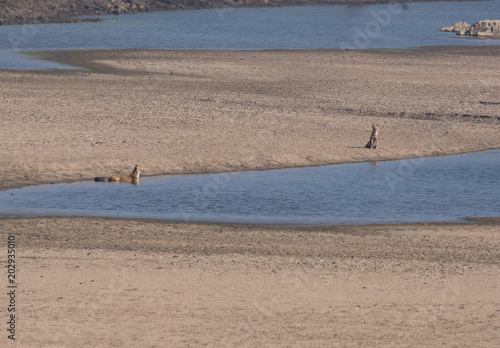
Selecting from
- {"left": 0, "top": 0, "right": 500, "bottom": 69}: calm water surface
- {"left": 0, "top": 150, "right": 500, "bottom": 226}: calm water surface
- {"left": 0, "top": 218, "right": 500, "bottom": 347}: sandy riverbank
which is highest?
{"left": 0, "top": 0, "right": 500, "bottom": 69}: calm water surface

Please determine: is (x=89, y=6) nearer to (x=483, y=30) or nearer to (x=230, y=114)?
(x=483, y=30)

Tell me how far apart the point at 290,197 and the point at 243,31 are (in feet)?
174

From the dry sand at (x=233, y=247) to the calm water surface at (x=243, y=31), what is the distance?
52.3 ft

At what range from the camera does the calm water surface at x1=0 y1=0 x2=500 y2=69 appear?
2297 inches

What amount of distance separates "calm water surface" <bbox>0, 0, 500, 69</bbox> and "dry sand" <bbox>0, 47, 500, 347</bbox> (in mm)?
15956

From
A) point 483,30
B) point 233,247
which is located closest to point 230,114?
point 233,247

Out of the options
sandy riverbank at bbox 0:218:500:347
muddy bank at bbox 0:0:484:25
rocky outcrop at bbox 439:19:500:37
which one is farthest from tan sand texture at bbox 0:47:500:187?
muddy bank at bbox 0:0:484:25

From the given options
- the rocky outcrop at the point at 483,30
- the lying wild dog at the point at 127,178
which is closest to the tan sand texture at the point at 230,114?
the lying wild dog at the point at 127,178

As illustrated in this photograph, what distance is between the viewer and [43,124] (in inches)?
1129

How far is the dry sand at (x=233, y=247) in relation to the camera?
1305 cm

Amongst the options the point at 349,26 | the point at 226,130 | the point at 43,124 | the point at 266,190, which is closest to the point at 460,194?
the point at 266,190

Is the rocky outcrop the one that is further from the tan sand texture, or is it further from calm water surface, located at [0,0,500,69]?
the tan sand texture

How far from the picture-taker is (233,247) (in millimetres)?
17141

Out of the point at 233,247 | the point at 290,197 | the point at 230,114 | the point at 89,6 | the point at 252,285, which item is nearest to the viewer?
the point at 252,285
